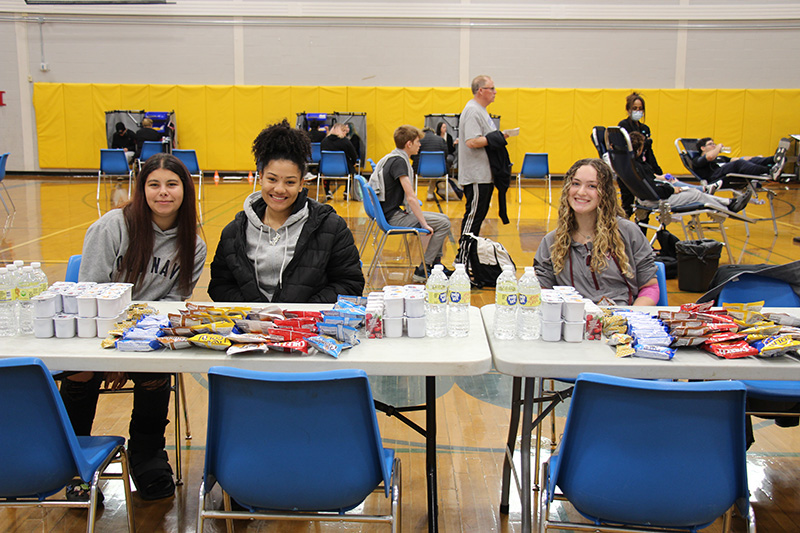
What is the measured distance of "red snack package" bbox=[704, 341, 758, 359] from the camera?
6.25 feet

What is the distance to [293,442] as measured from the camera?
161 cm

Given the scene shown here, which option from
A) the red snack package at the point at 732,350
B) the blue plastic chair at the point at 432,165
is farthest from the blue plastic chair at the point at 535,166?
the red snack package at the point at 732,350

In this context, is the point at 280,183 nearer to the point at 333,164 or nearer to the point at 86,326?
the point at 86,326

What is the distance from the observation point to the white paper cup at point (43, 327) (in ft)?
6.72

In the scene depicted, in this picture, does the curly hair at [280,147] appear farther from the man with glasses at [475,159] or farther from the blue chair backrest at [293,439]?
the man with glasses at [475,159]

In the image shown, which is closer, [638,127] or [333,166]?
[638,127]

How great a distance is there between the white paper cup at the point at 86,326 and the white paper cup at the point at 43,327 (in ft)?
0.27

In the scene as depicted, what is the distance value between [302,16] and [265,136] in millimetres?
12850

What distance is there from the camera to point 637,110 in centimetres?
679

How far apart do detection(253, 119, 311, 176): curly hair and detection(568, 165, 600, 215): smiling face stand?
3.65 ft

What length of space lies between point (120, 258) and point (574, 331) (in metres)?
1.70

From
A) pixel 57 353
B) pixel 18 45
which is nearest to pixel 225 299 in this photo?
pixel 57 353

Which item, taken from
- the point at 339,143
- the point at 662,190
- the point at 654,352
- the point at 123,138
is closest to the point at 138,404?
the point at 654,352

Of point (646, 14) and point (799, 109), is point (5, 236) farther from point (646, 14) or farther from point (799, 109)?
point (799, 109)
